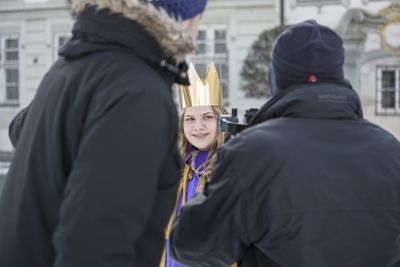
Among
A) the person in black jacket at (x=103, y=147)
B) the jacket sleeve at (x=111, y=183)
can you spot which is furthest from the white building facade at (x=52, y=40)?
the jacket sleeve at (x=111, y=183)

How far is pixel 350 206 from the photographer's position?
1.66m

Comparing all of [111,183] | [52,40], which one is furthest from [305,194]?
[52,40]

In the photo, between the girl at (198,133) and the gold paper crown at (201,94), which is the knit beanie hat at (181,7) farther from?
the gold paper crown at (201,94)

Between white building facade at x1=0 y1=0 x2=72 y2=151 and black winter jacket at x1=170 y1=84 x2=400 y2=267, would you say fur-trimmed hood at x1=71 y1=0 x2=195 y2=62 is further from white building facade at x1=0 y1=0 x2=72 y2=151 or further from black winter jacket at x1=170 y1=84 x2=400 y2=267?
white building facade at x1=0 y1=0 x2=72 y2=151

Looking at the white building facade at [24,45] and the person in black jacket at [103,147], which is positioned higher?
the white building facade at [24,45]

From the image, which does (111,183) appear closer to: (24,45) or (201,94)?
(201,94)

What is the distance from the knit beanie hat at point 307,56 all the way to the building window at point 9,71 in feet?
48.0

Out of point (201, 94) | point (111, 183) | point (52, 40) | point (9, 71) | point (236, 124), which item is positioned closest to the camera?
point (111, 183)

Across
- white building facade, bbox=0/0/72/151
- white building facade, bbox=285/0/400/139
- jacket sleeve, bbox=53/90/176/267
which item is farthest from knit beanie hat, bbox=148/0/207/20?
white building facade, bbox=0/0/72/151

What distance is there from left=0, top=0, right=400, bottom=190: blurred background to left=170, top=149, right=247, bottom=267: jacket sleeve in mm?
11301

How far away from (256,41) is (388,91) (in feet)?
10.3

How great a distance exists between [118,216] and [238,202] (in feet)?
1.66

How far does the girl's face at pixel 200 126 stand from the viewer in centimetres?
321

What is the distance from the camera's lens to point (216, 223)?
67.3 inches
